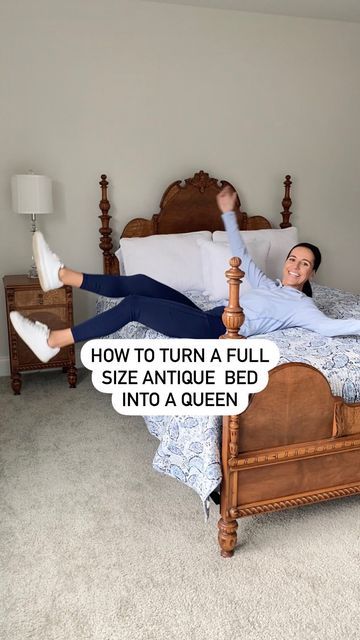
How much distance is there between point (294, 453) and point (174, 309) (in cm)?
80

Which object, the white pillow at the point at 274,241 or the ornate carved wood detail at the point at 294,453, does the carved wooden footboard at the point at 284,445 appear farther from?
the white pillow at the point at 274,241

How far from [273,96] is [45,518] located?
330cm

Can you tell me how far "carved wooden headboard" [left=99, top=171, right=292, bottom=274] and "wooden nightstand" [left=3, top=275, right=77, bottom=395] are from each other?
1.72ft

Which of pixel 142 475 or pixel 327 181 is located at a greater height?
pixel 327 181

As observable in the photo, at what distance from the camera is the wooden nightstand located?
335 centimetres

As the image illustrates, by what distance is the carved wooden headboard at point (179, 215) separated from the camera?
3801mm

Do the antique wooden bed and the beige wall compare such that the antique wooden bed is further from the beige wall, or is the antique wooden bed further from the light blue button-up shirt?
the beige wall

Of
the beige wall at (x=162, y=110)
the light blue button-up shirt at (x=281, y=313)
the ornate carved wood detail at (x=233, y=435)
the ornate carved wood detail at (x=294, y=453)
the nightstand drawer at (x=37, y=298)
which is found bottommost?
the ornate carved wood detail at (x=294, y=453)

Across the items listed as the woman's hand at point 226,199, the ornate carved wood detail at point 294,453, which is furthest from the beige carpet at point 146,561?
the woman's hand at point 226,199

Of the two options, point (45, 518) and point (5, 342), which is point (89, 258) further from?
point (45, 518)

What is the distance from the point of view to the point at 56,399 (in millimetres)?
3354

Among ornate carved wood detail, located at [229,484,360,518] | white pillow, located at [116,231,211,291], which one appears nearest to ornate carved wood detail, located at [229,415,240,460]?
ornate carved wood detail, located at [229,484,360,518]

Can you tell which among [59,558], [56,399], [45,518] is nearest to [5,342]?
[56,399]

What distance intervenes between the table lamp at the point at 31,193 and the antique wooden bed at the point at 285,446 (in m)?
1.87
